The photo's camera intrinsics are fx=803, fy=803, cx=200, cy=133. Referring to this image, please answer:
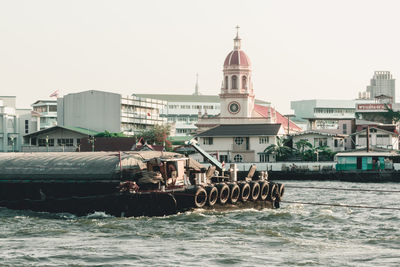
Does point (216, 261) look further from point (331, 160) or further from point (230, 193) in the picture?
point (331, 160)

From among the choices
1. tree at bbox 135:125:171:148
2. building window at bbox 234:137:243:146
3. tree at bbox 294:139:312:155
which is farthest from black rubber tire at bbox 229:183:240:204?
tree at bbox 135:125:171:148

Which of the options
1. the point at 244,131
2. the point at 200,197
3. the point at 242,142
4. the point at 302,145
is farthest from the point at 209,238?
the point at 244,131

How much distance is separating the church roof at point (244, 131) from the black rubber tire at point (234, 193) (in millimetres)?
61186

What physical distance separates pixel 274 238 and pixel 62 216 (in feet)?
38.1

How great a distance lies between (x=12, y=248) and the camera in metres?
25.7

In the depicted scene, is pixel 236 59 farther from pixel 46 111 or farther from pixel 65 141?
pixel 46 111

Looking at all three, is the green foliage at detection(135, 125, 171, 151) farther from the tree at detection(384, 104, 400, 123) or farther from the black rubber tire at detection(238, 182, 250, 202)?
the black rubber tire at detection(238, 182, 250, 202)

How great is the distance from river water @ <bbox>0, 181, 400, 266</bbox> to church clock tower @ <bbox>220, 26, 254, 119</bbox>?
79.8 m

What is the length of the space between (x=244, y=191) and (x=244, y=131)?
63755 millimetres

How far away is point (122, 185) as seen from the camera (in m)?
34.1

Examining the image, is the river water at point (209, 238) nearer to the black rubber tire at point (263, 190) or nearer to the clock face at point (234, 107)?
the black rubber tire at point (263, 190)

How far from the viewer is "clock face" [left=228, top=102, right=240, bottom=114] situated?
11706 cm

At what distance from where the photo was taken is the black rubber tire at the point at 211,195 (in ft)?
111

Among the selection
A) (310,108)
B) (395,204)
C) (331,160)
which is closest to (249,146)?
(331,160)
